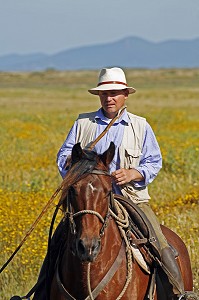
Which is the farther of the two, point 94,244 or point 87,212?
point 87,212

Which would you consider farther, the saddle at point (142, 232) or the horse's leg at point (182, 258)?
the horse's leg at point (182, 258)

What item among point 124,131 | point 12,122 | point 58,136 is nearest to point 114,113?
point 124,131

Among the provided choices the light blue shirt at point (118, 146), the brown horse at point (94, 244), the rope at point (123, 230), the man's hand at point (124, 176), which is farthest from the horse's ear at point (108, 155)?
the light blue shirt at point (118, 146)

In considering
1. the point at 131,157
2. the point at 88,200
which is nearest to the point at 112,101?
the point at 131,157

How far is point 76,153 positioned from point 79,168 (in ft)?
0.48

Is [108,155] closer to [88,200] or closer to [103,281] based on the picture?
[88,200]

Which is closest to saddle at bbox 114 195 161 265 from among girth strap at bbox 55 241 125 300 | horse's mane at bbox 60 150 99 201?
girth strap at bbox 55 241 125 300

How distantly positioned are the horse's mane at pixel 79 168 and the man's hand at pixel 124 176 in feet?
1.16

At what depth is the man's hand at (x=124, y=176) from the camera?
5.71m

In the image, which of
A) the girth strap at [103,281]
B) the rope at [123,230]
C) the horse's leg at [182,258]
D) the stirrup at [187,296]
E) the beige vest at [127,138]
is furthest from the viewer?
the horse's leg at [182,258]

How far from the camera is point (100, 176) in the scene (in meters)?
5.30

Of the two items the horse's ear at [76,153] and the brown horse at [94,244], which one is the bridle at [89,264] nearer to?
the brown horse at [94,244]

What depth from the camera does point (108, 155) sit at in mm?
5422

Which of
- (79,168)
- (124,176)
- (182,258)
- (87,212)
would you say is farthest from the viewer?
(182,258)
